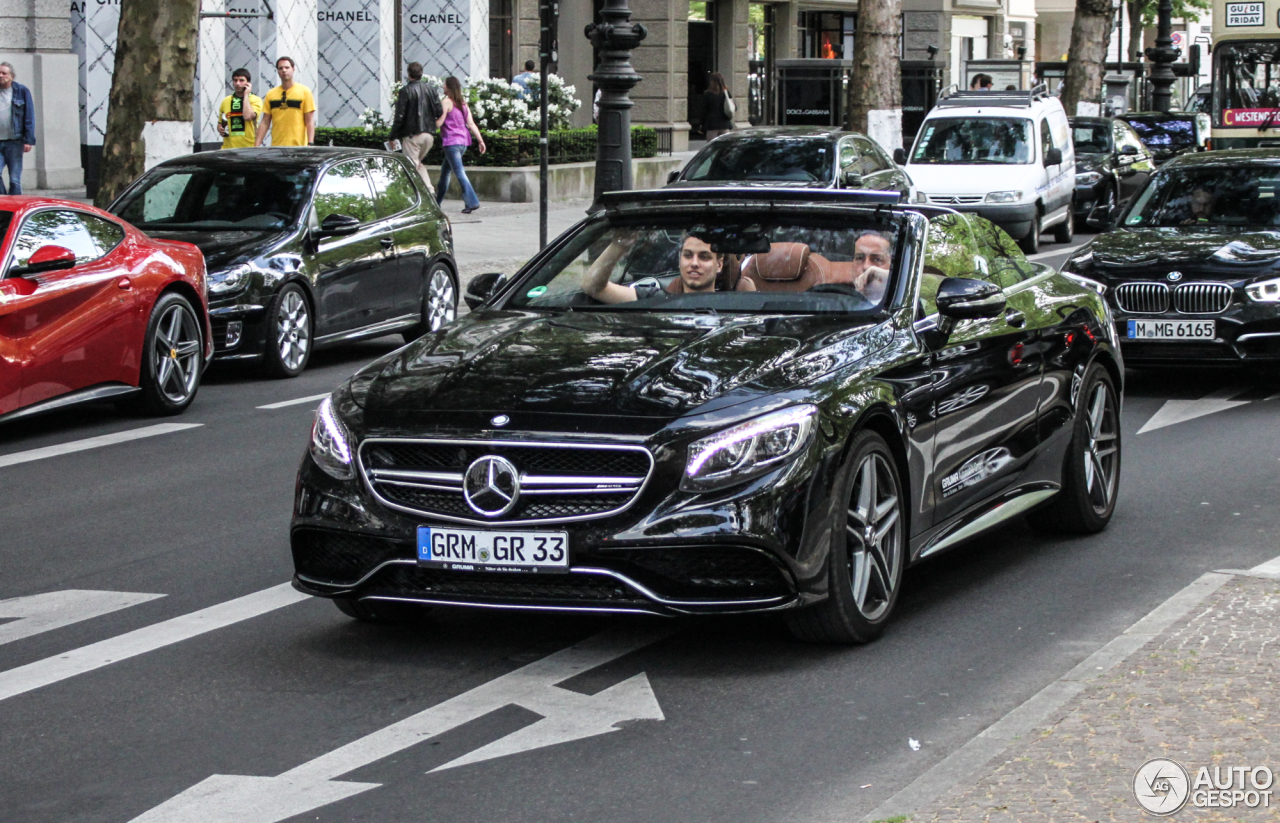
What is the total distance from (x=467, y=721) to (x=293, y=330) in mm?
9020

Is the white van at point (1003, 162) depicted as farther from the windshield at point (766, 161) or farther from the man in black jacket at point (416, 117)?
the man in black jacket at point (416, 117)

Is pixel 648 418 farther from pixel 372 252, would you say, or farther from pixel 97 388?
pixel 372 252

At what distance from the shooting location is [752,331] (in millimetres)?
6773

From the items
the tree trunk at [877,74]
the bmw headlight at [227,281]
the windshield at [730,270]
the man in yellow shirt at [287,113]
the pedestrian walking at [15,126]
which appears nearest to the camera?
the windshield at [730,270]

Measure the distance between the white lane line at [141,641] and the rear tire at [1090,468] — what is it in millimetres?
3207

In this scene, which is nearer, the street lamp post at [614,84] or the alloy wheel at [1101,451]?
the alloy wheel at [1101,451]

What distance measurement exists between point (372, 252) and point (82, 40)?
1489 centimetres

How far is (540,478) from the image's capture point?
19.6 feet

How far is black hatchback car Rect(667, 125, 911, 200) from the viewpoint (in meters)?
21.3

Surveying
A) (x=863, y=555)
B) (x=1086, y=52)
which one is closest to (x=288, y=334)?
(x=863, y=555)

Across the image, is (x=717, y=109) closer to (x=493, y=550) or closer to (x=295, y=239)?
(x=295, y=239)

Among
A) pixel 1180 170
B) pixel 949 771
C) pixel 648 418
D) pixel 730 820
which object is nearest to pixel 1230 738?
pixel 949 771

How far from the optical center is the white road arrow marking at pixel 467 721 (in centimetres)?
504

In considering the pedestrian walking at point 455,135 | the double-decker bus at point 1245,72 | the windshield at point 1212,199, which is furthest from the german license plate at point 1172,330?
the pedestrian walking at point 455,135
